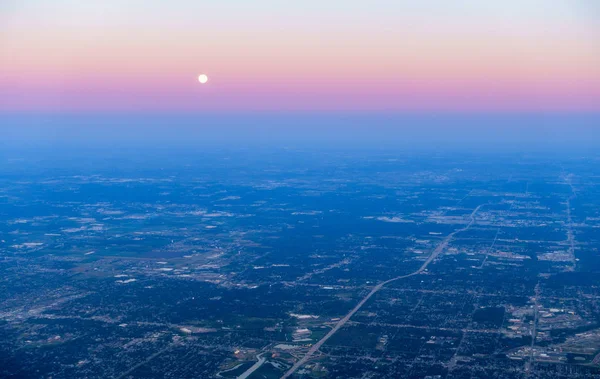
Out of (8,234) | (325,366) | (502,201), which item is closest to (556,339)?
(325,366)

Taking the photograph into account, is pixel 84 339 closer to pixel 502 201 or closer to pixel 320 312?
pixel 320 312

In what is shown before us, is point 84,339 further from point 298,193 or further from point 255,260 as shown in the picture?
point 298,193

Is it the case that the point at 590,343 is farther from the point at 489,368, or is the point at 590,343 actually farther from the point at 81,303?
the point at 81,303

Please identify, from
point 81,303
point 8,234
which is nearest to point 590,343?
point 81,303

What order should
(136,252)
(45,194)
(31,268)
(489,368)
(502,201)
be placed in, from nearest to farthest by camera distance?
(489,368)
(31,268)
(136,252)
(502,201)
(45,194)

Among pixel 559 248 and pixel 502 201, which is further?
pixel 502 201

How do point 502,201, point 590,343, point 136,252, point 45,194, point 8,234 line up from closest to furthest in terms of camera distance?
1. point 590,343
2. point 136,252
3. point 8,234
4. point 502,201
5. point 45,194

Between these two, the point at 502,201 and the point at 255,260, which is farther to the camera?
the point at 502,201

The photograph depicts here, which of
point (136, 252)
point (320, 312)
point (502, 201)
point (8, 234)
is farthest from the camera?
point (502, 201)

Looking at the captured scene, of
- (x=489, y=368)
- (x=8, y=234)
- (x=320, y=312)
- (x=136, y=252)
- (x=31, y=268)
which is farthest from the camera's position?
(x=8, y=234)
